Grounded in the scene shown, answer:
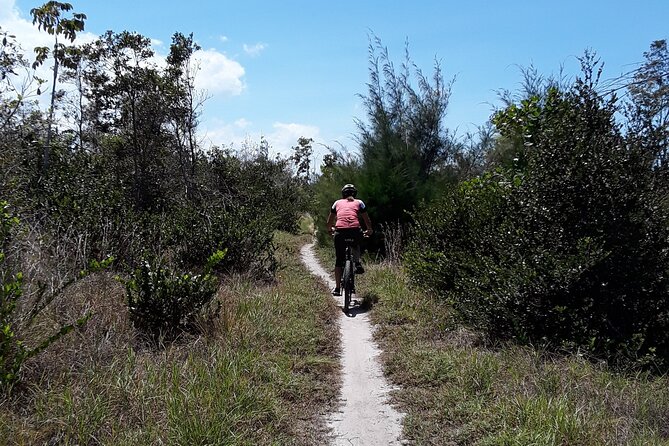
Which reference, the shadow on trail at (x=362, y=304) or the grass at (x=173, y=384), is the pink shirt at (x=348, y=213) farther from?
the grass at (x=173, y=384)

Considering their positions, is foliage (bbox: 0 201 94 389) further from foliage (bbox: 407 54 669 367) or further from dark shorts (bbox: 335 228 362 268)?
dark shorts (bbox: 335 228 362 268)

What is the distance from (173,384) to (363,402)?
154 cm

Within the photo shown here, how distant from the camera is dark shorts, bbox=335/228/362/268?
7.57m

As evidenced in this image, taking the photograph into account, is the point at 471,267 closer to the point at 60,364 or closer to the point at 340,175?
the point at 60,364

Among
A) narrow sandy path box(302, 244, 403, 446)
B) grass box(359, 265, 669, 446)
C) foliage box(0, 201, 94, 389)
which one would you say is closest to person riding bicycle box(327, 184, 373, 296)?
narrow sandy path box(302, 244, 403, 446)

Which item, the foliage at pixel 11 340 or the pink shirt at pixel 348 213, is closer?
the foliage at pixel 11 340

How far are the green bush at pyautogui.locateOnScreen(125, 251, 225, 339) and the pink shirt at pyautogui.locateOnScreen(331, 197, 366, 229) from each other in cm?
265

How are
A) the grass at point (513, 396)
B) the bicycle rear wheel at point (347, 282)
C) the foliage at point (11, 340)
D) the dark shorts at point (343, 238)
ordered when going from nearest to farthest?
1. the grass at point (513, 396)
2. the foliage at point (11, 340)
3. the bicycle rear wheel at point (347, 282)
4. the dark shorts at point (343, 238)

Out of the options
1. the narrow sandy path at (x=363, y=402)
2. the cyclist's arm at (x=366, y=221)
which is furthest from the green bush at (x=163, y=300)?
the cyclist's arm at (x=366, y=221)

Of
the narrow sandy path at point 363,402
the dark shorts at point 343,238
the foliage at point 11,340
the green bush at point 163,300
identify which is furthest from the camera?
the dark shorts at point 343,238

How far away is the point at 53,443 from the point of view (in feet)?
10.0

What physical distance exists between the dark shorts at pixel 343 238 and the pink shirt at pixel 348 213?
65 millimetres

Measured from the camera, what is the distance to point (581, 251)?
16.2 ft

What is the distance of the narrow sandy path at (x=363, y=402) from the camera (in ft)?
11.7
